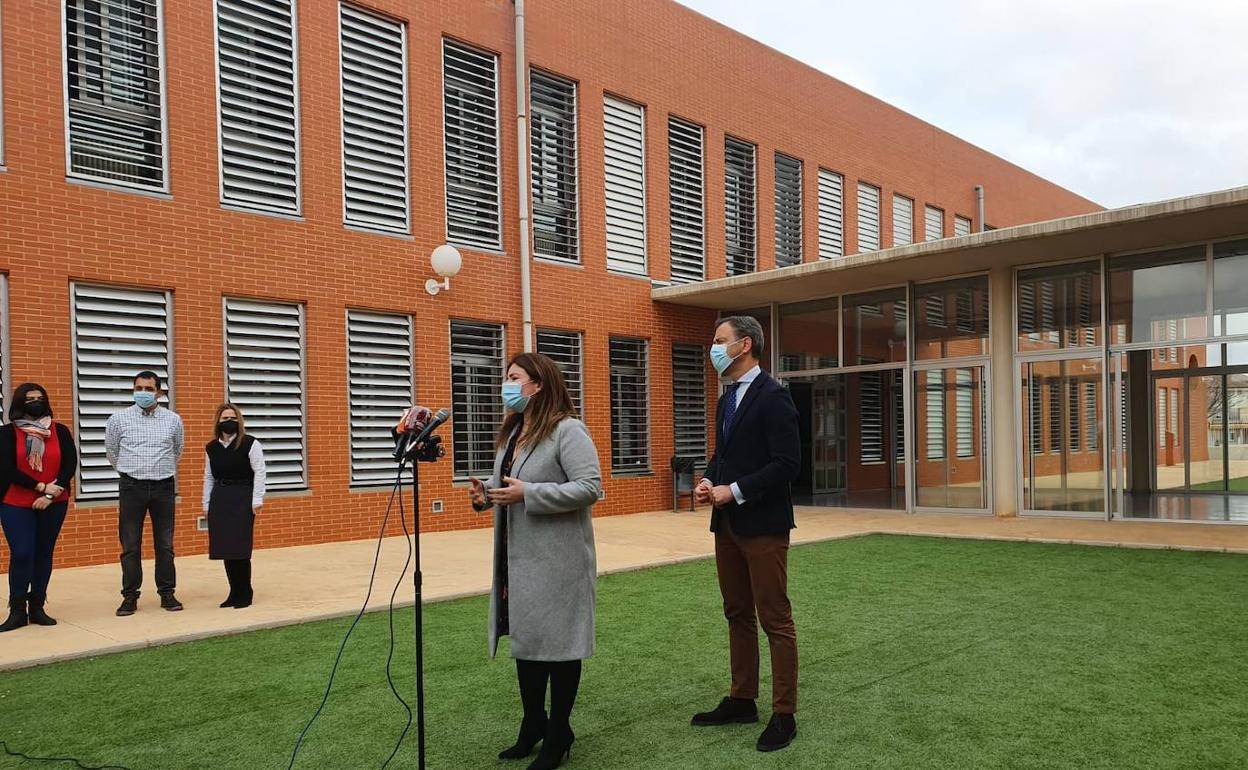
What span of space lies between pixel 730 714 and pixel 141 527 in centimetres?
482

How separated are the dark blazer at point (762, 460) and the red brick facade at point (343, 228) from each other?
7.69 m

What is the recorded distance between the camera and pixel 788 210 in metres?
17.8

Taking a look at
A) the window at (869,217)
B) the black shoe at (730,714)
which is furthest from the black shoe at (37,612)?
the window at (869,217)

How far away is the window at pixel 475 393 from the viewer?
1252 centimetres

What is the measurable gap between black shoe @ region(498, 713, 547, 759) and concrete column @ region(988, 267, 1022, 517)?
1065 centimetres

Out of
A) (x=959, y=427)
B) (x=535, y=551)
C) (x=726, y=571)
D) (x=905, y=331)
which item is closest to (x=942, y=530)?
(x=959, y=427)

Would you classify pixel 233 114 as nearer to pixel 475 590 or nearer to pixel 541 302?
pixel 541 302

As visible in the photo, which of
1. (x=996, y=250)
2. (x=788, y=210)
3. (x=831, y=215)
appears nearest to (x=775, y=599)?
(x=996, y=250)

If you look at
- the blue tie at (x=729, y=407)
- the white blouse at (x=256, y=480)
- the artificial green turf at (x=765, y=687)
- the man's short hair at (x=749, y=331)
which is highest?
the man's short hair at (x=749, y=331)

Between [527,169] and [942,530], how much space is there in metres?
7.22

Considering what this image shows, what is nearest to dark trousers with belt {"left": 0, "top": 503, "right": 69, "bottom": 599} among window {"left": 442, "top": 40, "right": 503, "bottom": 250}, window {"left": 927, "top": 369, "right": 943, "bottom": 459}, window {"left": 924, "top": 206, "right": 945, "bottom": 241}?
window {"left": 442, "top": 40, "right": 503, "bottom": 250}

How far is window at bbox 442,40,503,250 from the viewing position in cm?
1260

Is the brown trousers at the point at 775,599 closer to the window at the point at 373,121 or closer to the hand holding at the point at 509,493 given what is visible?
Answer: the hand holding at the point at 509,493

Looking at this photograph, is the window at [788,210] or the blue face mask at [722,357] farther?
the window at [788,210]
